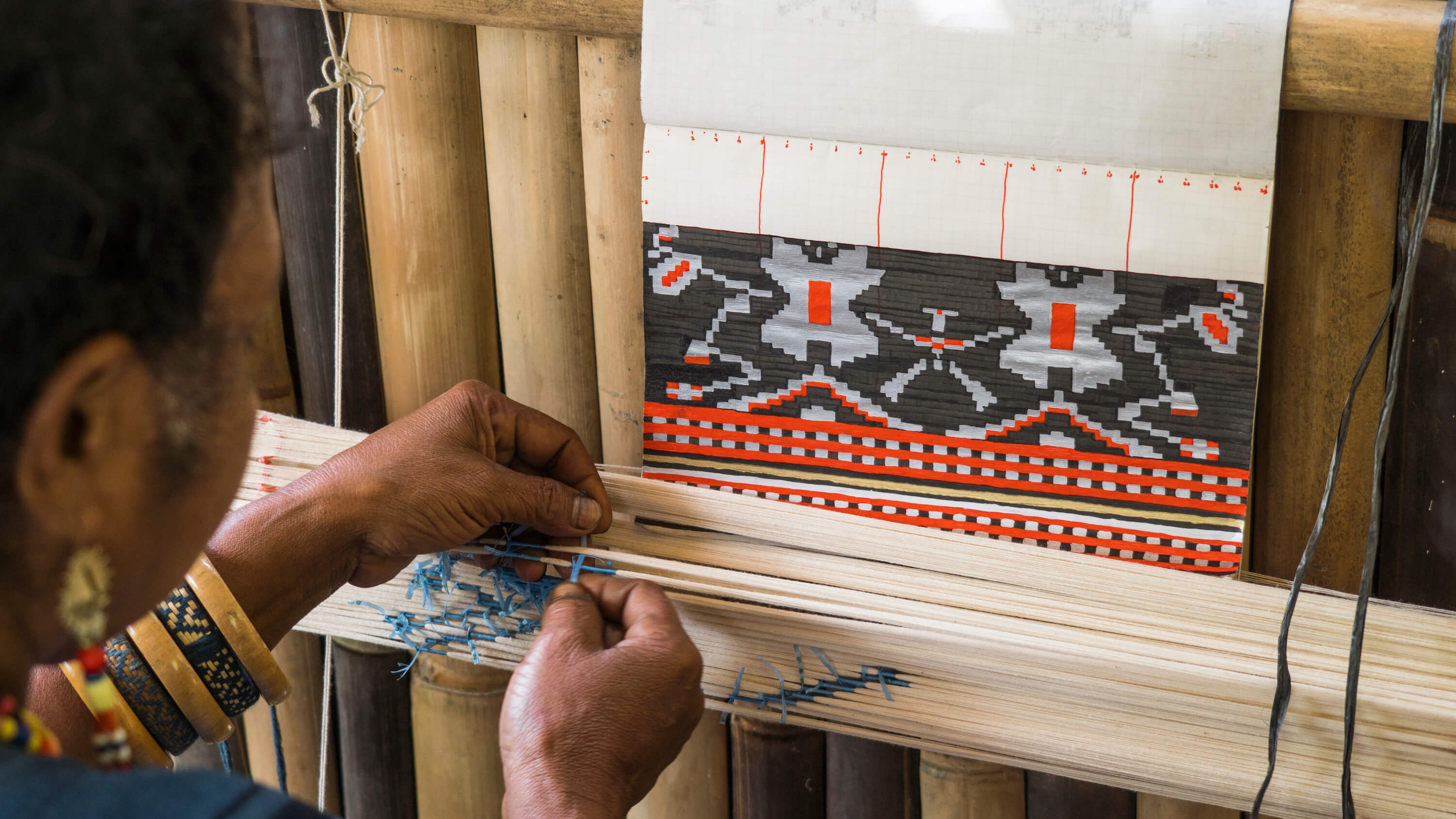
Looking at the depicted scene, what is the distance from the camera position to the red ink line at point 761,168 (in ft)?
3.50

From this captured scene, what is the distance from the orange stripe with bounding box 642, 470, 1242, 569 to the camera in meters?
1.07

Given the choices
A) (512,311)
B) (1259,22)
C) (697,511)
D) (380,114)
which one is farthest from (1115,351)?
(380,114)

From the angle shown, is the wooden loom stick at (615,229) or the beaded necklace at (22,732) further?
the wooden loom stick at (615,229)

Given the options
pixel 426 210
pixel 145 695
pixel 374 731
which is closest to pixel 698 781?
pixel 374 731

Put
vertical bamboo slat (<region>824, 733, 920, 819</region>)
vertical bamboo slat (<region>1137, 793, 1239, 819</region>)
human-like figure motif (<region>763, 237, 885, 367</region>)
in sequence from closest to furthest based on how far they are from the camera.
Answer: human-like figure motif (<region>763, 237, 885, 367</region>) < vertical bamboo slat (<region>1137, 793, 1239, 819</region>) < vertical bamboo slat (<region>824, 733, 920, 819</region>)

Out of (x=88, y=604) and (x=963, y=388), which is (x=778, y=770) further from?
(x=88, y=604)

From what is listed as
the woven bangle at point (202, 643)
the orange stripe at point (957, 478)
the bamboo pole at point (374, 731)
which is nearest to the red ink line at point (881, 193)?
the orange stripe at point (957, 478)

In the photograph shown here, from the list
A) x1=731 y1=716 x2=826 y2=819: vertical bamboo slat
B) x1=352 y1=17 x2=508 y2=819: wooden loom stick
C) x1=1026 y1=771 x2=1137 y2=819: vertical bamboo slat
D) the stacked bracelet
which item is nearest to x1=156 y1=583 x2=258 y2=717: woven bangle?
the stacked bracelet

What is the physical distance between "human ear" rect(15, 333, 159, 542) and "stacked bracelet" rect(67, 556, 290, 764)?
0.45 m

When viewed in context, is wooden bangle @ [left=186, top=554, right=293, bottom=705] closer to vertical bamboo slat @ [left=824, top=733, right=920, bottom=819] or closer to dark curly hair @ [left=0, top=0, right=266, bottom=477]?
dark curly hair @ [left=0, top=0, right=266, bottom=477]

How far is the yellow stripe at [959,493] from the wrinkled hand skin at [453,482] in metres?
0.11

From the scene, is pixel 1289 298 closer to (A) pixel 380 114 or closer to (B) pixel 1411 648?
(B) pixel 1411 648

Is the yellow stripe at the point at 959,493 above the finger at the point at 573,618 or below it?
above

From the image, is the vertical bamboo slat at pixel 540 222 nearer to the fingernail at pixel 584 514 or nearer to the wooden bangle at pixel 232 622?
the fingernail at pixel 584 514
